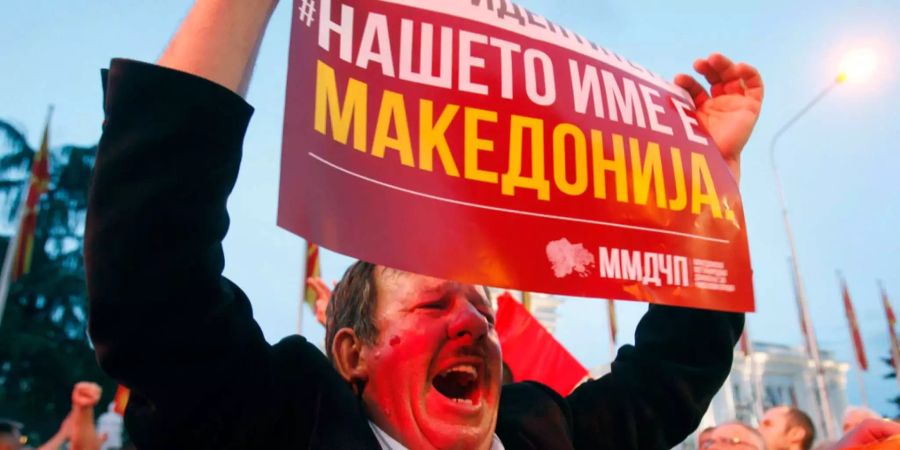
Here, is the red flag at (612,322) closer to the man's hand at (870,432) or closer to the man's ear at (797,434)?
the man's ear at (797,434)

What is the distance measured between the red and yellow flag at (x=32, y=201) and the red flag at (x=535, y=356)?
36.3 feet

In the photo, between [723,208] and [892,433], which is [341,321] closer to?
[723,208]

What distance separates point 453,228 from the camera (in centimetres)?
138

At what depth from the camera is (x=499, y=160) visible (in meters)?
1.54

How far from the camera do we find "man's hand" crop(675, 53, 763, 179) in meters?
2.03

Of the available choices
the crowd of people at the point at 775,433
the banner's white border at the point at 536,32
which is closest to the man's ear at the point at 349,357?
the banner's white border at the point at 536,32

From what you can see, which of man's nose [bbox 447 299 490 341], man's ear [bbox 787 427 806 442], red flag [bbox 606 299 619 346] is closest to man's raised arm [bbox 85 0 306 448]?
man's nose [bbox 447 299 490 341]

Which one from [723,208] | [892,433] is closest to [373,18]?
[723,208]

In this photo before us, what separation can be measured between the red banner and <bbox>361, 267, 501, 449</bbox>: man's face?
19cm

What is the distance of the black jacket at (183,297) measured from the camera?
107cm

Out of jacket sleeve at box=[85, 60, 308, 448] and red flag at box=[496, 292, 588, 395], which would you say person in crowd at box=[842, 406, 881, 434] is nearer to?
red flag at box=[496, 292, 588, 395]

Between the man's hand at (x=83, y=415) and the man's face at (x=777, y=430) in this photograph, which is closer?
the man's hand at (x=83, y=415)

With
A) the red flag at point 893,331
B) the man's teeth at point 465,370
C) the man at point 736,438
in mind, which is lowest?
the man at point 736,438

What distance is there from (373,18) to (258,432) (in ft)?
2.81
